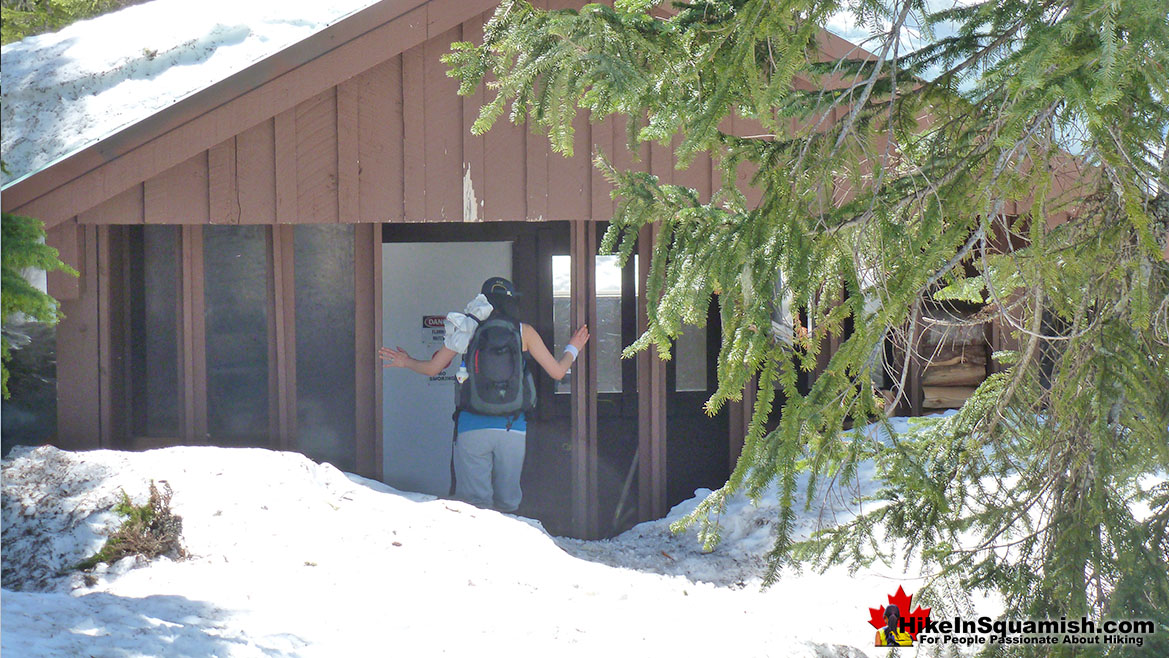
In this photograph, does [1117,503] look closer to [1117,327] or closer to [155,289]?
[1117,327]

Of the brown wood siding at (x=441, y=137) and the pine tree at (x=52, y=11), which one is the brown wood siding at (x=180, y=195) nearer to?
the brown wood siding at (x=441, y=137)

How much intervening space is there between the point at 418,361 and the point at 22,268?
2.96 meters

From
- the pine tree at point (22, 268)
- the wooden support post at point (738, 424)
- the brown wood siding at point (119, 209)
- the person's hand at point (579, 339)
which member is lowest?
the wooden support post at point (738, 424)

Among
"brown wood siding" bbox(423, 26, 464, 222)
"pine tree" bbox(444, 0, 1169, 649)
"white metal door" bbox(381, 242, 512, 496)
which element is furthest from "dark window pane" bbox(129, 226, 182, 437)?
"pine tree" bbox(444, 0, 1169, 649)

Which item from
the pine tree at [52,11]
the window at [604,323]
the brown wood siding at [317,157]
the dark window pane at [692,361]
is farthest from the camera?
the pine tree at [52,11]

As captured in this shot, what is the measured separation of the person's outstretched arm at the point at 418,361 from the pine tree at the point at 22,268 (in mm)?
2747

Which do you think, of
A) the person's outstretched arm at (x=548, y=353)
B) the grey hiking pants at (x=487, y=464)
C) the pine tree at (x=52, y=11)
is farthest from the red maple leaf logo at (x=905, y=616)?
the pine tree at (x=52, y=11)

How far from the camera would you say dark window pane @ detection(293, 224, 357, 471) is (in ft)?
23.1

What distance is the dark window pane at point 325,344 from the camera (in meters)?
7.03

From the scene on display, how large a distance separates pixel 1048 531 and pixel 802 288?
167 cm

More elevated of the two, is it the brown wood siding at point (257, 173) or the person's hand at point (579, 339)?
the brown wood siding at point (257, 173)

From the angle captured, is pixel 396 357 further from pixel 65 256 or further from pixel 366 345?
pixel 65 256

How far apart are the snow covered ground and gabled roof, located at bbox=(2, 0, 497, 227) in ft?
5.10

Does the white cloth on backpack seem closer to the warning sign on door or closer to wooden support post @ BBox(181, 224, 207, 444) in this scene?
the warning sign on door
